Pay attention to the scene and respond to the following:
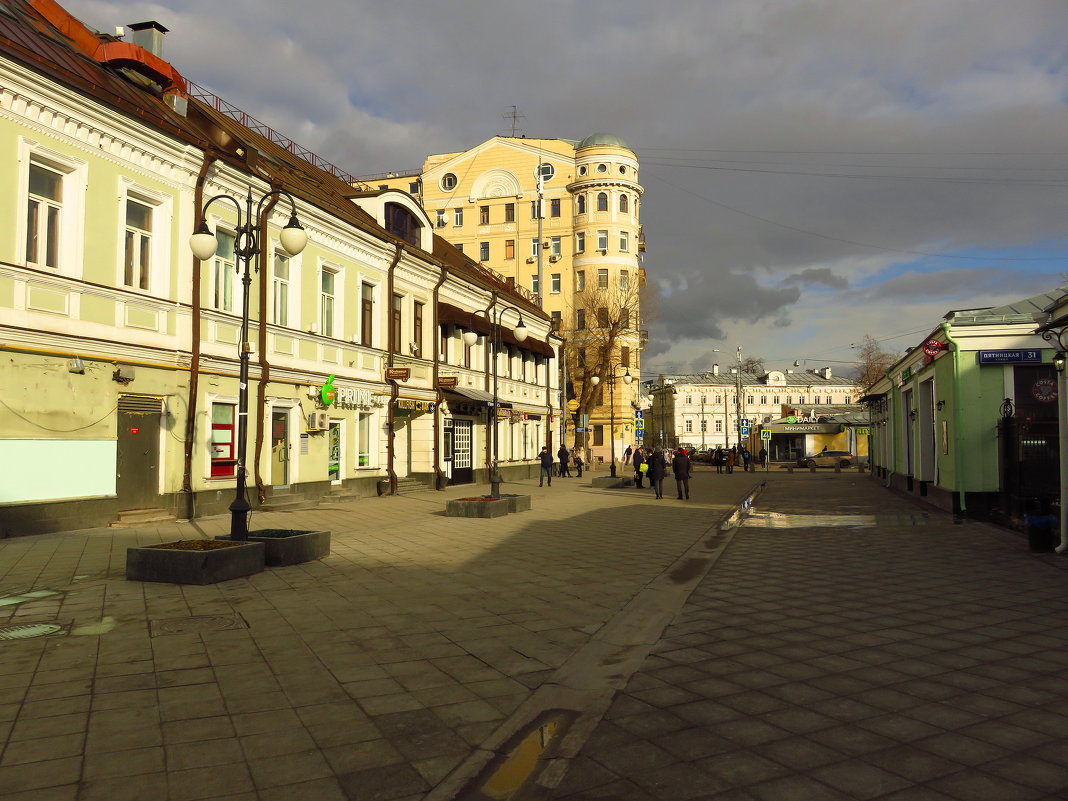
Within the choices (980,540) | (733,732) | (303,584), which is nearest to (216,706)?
(733,732)

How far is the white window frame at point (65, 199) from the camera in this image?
13.1 meters

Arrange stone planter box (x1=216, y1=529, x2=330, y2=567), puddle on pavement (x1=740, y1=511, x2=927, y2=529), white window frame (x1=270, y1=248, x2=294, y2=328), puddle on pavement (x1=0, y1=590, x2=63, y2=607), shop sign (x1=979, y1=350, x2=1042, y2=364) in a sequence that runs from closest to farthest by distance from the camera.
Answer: puddle on pavement (x1=0, y1=590, x2=63, y2=607) < stone planter box (x1=216, y1=529, x2=330, y2=567) < puddle on pavement (x1=740, y1=511, x2=927, y2=529) < shop sign (x1=979, y1=350, x2=1042, y2=364) < white window frame (x1=270, y1=248, x2=294, y2=328)

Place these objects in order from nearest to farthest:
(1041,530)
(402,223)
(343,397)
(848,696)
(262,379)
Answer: (848,696), (1041,530), (262,379), (343,397), (402,223)

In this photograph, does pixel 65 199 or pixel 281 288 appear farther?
pixel 281 288

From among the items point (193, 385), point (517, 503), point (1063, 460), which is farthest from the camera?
point (517, 503)

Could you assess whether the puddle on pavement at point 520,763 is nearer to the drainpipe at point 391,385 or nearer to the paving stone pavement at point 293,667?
the paving stone pavement at point 293,667

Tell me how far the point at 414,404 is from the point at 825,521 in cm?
1358

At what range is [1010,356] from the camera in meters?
18.1

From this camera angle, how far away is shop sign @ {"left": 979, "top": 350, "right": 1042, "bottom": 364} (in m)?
17.9

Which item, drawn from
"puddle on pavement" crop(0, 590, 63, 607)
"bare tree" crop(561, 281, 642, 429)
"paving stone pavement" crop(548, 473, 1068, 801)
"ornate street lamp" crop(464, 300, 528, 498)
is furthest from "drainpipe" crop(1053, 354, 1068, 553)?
"bare tree" crop(561, 281, 642, 429)

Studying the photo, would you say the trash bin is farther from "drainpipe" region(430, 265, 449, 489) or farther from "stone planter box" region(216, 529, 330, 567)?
"drainpipe" region(430, 265, 449, 489)

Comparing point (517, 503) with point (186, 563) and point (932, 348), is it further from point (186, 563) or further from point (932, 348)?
point (932, 348)

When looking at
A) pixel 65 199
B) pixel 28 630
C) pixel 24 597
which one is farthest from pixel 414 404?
pixel 28 630

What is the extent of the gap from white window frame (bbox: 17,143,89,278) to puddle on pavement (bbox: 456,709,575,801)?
12445mm
